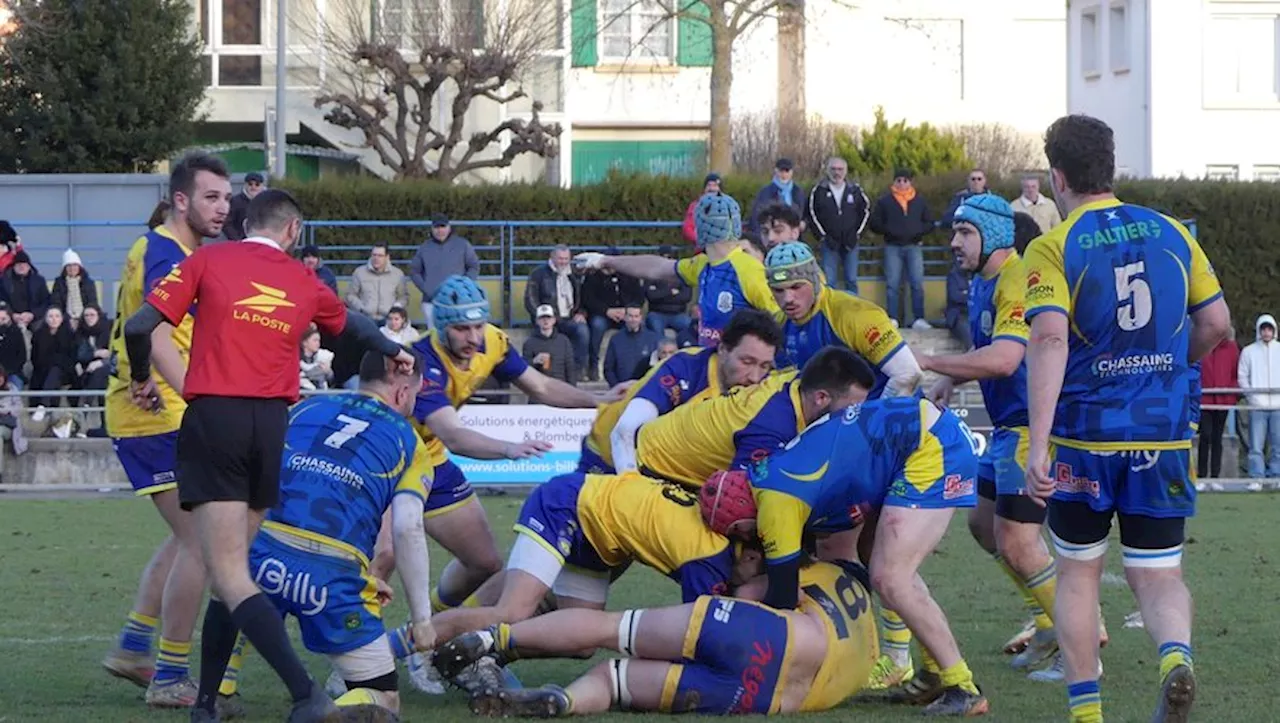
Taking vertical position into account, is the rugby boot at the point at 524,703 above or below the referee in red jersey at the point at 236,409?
below

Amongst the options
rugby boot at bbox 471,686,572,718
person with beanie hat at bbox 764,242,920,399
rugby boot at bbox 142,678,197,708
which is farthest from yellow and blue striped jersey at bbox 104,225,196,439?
person with beanie hat at bbox 764,242,920,399

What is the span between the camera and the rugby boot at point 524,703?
7309 millimetres

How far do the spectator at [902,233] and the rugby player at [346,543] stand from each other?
56.5 ft

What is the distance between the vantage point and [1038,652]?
874 cm

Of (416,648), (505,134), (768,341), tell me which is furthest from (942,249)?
A: (416,648)

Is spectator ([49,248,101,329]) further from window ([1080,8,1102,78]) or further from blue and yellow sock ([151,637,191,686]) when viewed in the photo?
window ([1080,8,1102,78])

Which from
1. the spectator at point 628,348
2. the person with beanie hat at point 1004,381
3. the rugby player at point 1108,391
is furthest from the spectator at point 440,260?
the rugby player at point 1108,391

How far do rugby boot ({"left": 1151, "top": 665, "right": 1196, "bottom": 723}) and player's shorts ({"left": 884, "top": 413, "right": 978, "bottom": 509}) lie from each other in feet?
5.01

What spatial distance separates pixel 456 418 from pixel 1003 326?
8.24 ft

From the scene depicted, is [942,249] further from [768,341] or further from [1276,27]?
[1276,27]

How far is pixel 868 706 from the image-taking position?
307 inches

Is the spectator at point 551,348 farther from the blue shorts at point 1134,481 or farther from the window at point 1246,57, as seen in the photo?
the window at point 1246,57

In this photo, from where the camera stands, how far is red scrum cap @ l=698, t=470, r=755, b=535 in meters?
7.66

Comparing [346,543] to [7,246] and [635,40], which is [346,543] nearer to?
[7,246]
